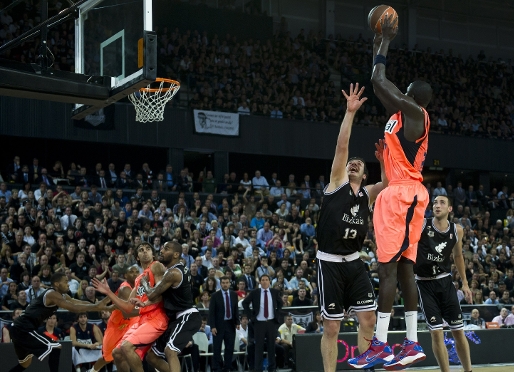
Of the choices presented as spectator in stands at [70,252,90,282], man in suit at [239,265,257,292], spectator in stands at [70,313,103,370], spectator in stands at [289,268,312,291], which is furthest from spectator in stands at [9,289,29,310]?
spectator in stands at [289,268,312,291]

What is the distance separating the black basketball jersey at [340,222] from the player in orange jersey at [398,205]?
21.2 inches

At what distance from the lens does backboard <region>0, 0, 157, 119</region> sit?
28.8 ft

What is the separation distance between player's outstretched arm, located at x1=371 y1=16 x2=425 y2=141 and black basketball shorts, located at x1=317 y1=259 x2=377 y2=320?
150 centimetres

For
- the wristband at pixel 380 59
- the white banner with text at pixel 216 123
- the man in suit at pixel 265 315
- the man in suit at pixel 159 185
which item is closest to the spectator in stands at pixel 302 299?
the man in suit at pixel 265 315

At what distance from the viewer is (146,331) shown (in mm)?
9023

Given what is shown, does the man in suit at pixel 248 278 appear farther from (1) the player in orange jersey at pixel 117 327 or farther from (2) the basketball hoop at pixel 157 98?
(1) the player in orange jersey at pixel 117 327

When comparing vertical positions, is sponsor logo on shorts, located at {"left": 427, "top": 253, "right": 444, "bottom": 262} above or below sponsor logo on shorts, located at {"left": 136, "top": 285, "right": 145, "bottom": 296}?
above

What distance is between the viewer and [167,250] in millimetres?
9172

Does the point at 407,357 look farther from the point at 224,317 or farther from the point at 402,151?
the point at 224,317

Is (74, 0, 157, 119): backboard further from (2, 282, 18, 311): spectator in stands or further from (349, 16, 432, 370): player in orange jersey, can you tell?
(2, 282, 18, 311): spectator in stands

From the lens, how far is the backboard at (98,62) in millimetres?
8781

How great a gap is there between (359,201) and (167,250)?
2.89 metres

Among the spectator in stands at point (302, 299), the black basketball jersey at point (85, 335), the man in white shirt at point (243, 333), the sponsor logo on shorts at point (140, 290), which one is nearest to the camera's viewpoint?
the sponsor logo on shorts at point (140, 290)

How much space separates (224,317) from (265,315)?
2.59 ft
